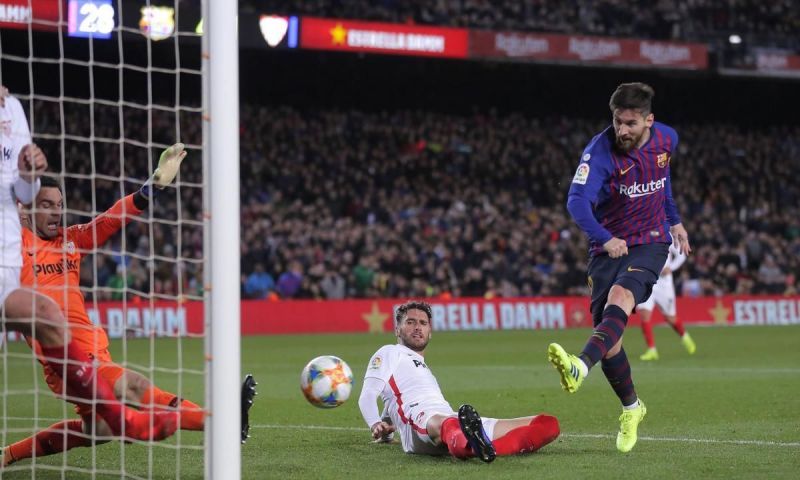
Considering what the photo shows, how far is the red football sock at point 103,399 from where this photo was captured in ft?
19.5

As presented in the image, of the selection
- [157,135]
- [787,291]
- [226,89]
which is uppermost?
Result: [157,135]

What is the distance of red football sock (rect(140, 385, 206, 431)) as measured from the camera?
19.8ft

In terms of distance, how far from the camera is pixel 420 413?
23.0 ft

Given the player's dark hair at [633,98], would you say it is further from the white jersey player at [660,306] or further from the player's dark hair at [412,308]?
the white jersey player at [660,306]

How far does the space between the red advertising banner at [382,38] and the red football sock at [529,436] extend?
1967 centimetres

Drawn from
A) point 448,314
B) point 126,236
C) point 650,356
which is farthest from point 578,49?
point 650,356

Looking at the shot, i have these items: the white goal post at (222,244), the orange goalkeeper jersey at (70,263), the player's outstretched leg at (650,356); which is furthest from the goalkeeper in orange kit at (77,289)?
the player's outstretched leg at (650,356)

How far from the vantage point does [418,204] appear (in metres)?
28.4

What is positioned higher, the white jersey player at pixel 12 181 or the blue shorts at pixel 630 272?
the white jersey player at pixel 12 181

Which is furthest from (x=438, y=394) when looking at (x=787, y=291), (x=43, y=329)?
(x=787, y=291)

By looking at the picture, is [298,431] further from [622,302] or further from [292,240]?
[292,240]

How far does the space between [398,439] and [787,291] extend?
21357 mm

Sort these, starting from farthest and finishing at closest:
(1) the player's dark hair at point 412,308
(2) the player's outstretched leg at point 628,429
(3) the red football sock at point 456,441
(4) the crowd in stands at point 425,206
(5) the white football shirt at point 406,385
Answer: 1. (4) the crowd in stands at point 425,206
2. (1) the player's dark hair at point 412,308
3. (2) the player's outstretched leg at point 628,429
4. (5) the white football shirt at point 406,385
5. (3) the red football sock at point 456,441

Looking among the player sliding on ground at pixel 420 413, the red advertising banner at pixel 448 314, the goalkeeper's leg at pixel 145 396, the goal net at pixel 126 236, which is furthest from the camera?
the red advertising banner at pixel 448 314
